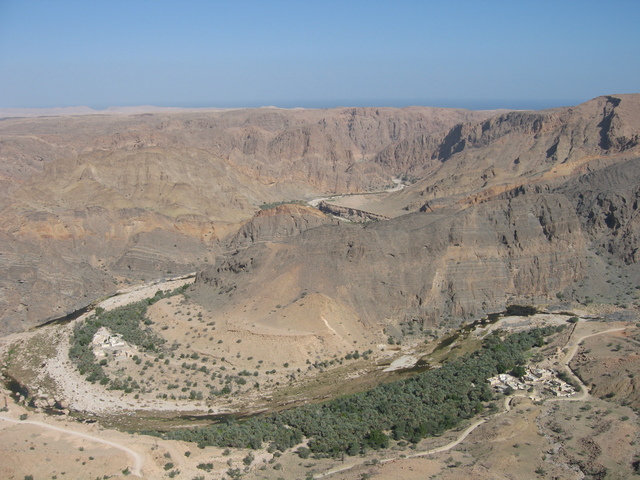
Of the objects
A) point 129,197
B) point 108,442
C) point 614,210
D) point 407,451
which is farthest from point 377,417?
point 129,197

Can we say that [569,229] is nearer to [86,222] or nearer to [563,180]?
[563,180]

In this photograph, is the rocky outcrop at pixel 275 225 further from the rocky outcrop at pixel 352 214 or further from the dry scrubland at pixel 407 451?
the dry scrubland at pixel 407 451

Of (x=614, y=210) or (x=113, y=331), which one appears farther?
(x=614, y=210)

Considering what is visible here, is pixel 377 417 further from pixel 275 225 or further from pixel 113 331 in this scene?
pixel 275 225

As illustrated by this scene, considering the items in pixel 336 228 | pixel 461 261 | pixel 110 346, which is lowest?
pixel 110 346

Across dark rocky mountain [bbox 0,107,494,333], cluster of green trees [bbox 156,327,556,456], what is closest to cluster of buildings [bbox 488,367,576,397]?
cluster of green trees [bbox 156,327,556,456]

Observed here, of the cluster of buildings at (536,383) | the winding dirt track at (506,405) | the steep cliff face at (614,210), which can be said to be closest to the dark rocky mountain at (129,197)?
the steep cliff face at (614,210)
